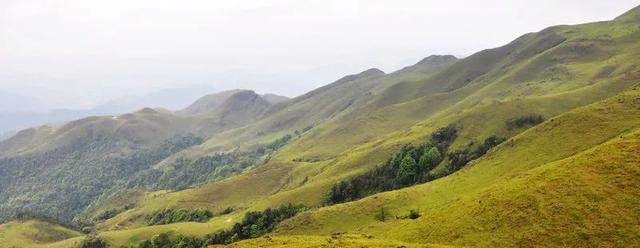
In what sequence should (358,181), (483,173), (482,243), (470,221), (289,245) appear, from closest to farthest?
1. (289,245)
2. (482,243)
3. (470,221)
4. (483,173)
5. (358,181)

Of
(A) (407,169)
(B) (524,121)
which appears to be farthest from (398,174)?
(B) (524,121)

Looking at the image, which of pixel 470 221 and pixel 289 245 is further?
pixel 470 221

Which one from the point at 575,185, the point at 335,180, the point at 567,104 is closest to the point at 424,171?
the point at 335,180

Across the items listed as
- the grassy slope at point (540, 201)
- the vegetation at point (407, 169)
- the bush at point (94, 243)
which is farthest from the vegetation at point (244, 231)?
the bush at point (94, 243)

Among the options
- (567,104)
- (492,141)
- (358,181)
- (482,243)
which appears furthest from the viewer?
(567,104)

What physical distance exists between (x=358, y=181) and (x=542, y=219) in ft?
339

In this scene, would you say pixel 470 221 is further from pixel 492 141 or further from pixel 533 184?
pixel 492 141

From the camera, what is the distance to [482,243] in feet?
231

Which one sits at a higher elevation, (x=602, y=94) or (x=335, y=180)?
(x=602, y=94)

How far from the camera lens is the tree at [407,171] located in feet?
513

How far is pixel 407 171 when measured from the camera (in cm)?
15862

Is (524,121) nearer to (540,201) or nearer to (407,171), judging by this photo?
(407,171)

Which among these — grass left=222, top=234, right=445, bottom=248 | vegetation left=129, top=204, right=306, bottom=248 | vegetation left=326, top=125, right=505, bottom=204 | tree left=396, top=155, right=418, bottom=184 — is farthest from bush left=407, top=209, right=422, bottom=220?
tree left=396, top=155, right=418, bottom=184

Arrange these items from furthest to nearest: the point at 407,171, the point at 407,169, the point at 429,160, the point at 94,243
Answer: the point at 94,243 → the point at 429,160 → the point at 407,169 → the point at 407,171
